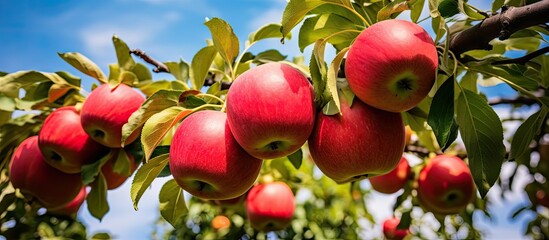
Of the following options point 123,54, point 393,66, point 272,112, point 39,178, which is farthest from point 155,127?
point 39,178

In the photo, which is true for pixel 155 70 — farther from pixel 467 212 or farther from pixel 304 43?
pixel 467 212

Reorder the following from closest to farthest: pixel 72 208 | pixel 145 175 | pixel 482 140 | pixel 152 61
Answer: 1. pixel 482 140
2. pixel 145 175
3. pixel 152 61
4. pixel 72 208

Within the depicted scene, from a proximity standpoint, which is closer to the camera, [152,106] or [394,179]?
[152,106]

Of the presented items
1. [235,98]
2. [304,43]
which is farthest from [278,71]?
[304,43]

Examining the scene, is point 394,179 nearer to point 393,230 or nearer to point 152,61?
point 393,230

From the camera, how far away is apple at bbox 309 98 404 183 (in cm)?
105

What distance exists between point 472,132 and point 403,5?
32cm

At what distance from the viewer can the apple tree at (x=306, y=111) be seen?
3.34ft

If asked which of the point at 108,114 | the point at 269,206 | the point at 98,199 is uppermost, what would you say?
the point at 108,114

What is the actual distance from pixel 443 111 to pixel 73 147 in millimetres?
1160

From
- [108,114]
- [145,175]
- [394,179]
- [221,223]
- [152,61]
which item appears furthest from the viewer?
[221,223]

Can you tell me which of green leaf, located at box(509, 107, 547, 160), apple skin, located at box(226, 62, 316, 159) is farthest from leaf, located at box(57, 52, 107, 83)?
green leaf, located at box(509, 107, 547, 160)

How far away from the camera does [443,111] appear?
1063mm

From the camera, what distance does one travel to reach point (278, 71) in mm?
1085
